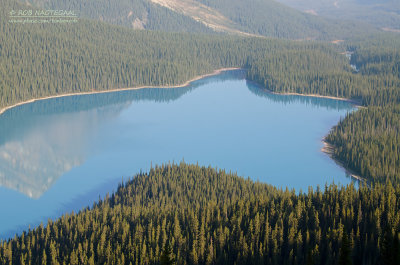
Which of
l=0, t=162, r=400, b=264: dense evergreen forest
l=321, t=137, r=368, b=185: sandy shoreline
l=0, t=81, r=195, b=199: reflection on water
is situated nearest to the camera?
l=0, t=162, r=400, b=264: dense evergreen forest

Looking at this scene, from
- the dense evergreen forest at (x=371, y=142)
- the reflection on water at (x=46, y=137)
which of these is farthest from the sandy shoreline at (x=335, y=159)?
the reflection on water at (x=46, y=137)

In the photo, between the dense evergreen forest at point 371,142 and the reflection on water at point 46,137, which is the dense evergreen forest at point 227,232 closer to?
the dense evergreen forest at point 371,142

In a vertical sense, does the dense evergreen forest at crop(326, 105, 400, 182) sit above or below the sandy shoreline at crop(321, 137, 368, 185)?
above

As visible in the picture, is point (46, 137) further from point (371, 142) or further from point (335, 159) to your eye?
point (371, 142)

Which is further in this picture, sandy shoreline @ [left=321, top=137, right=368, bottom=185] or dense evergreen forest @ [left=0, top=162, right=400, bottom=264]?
sandy shoreline @ [left=321, top=137, right=368, bottom=185]

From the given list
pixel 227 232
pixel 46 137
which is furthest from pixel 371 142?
pixel 46 137

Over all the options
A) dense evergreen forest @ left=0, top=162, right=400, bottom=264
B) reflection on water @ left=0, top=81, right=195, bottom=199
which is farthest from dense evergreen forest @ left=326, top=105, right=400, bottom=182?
reflection on water @ left=0, top=81, right=195, bottom=199

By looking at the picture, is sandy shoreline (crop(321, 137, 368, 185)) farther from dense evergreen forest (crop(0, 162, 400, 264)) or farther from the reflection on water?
the reflection on water

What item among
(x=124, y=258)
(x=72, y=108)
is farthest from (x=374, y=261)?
(x=72, y=108)
